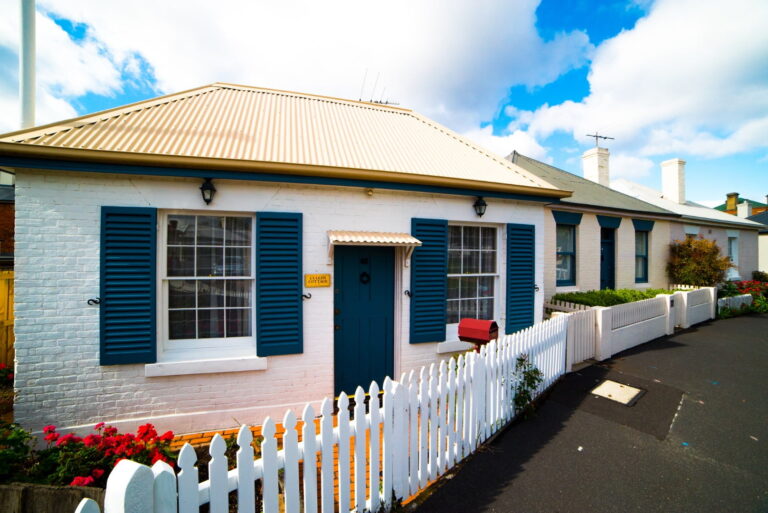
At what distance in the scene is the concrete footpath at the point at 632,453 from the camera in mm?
2861

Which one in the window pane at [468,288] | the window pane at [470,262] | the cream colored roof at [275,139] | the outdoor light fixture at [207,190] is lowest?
the window pane at [468,288]

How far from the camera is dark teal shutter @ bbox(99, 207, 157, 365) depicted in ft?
13.2

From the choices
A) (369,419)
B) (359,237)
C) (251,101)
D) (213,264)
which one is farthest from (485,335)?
(251,101)

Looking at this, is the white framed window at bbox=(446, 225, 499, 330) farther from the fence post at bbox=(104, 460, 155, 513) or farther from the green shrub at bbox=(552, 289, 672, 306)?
the fence post at bbox=(104, 460, 155, 513)

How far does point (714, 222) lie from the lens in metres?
12.8

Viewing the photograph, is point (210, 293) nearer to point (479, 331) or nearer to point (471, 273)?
point (479, 331)

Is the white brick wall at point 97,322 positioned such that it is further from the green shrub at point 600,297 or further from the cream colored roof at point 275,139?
the green shrub at point 600,297

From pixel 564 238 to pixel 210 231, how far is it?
345 inches

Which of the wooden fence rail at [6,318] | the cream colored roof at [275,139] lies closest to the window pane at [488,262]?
the cream colored roof at [275,139]

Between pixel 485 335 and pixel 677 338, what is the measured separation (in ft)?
26.0

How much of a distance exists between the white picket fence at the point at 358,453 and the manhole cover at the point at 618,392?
1.61m

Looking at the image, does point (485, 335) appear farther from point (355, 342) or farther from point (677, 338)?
point (677, 338)

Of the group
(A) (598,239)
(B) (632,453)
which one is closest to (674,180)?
(A) (598,239)

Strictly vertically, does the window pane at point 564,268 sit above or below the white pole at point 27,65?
below
